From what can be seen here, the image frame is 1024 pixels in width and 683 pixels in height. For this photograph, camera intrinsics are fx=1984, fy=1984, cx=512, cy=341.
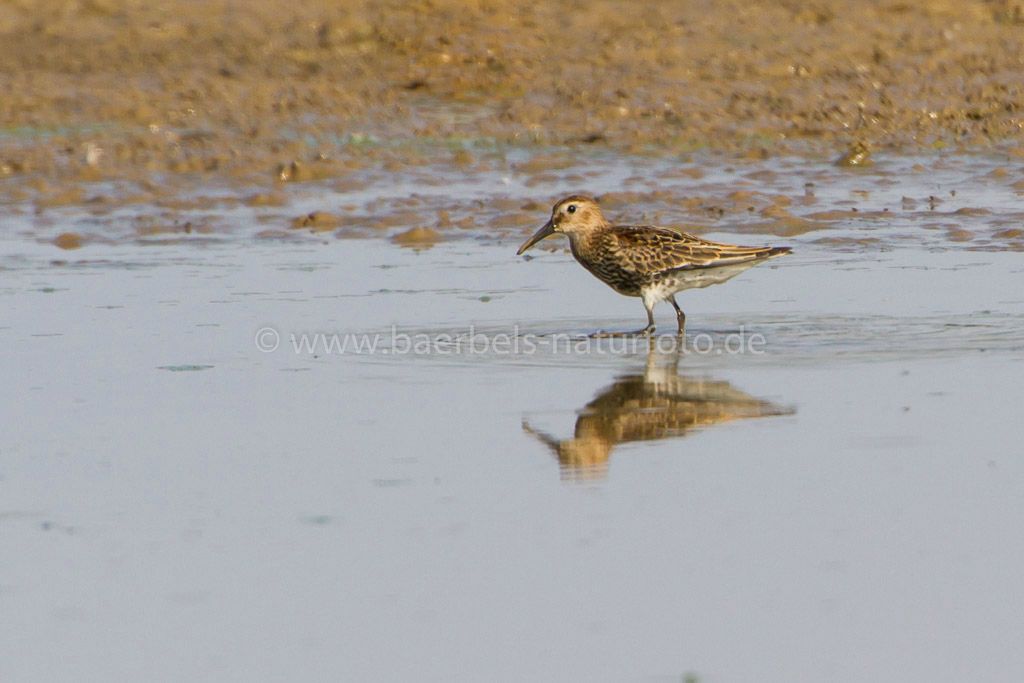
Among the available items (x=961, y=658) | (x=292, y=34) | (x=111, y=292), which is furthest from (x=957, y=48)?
(x=961, y=658)

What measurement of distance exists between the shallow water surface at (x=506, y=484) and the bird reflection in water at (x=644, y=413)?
0.03 m

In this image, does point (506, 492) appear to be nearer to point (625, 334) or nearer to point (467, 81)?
point (625, 334)

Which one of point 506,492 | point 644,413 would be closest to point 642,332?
point 644,413

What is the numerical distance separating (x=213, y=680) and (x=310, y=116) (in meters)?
16.0

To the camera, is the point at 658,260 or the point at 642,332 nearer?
the point at 642,332

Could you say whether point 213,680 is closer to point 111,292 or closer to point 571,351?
point 571,351

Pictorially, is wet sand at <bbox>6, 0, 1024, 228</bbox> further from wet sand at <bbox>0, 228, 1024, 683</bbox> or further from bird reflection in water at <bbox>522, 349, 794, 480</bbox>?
bird reflection in water at <bbox>522, 349, 794, 480</bbox>

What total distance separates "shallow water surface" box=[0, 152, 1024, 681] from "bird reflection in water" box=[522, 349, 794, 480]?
0.03 metres

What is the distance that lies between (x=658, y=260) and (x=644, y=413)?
328 centimetres

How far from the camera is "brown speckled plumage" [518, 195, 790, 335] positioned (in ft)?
41.0

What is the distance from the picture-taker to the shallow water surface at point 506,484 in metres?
6.13

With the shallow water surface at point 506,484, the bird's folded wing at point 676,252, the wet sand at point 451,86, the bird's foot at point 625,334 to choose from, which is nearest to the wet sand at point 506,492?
the shallow water surface at point 506,484

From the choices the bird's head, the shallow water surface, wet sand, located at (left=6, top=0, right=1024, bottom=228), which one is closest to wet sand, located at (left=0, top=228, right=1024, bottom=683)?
the shallow water surface

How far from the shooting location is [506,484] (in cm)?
797
